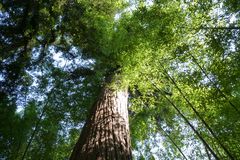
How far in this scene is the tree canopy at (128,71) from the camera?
5.05 meters

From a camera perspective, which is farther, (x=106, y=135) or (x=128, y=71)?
(x=128, y=71)

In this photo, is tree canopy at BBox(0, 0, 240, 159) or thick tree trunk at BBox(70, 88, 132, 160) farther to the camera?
tree canopy at BBox(0, 0, 240, 159)

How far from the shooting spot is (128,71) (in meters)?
5.15

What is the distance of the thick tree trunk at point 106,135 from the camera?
117 inches

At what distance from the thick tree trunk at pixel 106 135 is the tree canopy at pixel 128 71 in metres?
1.02

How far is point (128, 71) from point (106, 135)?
6.38ft

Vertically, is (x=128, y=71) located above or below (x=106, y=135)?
above

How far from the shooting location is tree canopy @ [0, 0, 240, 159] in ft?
16.6

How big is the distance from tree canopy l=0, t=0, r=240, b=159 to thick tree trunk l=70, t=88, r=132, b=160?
1024 mm

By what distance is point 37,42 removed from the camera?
9148 millimetres

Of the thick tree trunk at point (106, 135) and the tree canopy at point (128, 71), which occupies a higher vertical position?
the tree canopy at point (128, 71)

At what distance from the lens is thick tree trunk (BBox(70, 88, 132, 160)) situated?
2980 millimetres

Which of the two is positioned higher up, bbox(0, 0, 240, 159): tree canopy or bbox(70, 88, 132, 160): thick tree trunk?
bbox(0, 0, 240, 159): tree canopy

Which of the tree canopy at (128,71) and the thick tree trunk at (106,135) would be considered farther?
the tree canopy at (128,71)
